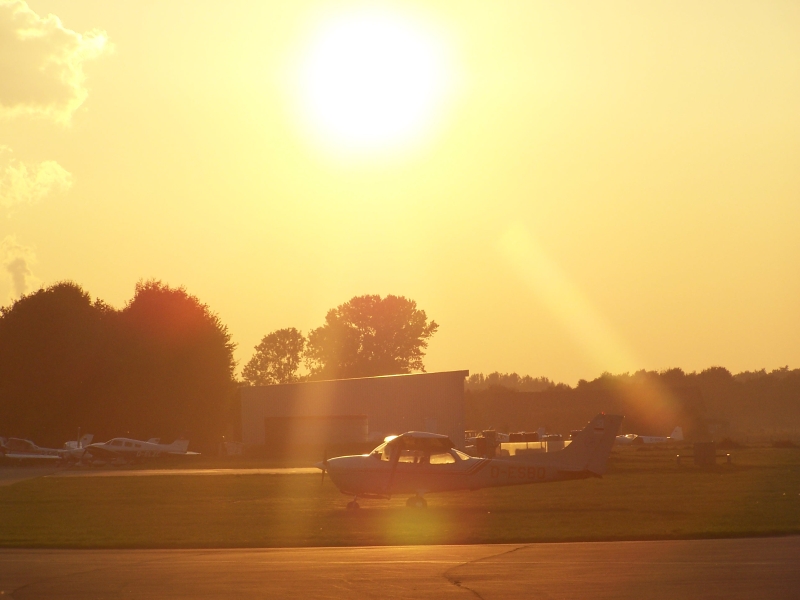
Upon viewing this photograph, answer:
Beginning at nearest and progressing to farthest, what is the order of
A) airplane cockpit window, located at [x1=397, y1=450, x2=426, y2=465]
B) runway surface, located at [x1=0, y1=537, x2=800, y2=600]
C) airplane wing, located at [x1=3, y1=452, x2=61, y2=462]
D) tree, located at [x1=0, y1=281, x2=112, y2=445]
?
runway surface, located at [x1=0, y1=537, x2=800, y2=600], airplane cockpit window, located at [x1=397, y1=450, x2=426, y2=465], airplane wing, located at [x1=3, y1=452, x2=61, y2=462], tree, located at [x1=0, y1=281, x2=112, y2=445]

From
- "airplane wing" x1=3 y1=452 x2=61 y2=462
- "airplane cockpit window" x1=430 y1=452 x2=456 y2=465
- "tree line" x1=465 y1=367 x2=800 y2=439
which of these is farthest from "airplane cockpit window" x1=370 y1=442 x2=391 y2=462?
"tree line" x1=465 y1=367 x2=800 y2=439

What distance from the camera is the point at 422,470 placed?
2230 centimetres

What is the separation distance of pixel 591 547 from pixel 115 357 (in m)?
58.2

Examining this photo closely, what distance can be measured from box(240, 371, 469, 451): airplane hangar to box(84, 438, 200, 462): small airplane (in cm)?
828

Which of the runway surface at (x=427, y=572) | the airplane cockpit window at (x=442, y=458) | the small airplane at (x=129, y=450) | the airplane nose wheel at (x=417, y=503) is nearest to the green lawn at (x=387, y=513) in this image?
the airplane nose wheel at (x=417, y=503)

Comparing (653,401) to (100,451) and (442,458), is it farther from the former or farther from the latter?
(442,458)

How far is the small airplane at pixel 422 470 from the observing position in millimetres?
22219

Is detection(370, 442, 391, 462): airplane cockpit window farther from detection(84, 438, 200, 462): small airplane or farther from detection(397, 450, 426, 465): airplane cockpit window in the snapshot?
detection(84, 438, 200, 462): small airplane

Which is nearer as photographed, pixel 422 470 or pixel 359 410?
pixel 422 470

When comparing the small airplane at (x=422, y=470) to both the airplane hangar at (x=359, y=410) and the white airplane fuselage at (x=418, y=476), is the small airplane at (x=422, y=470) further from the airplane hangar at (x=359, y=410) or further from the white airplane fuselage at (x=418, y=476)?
the airplane hangar at (x=359, y=410)

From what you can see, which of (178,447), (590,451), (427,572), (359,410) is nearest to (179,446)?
(178,447)

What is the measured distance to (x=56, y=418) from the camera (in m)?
65.9

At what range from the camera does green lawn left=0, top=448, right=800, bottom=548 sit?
16.1m

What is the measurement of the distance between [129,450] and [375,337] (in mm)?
60223
